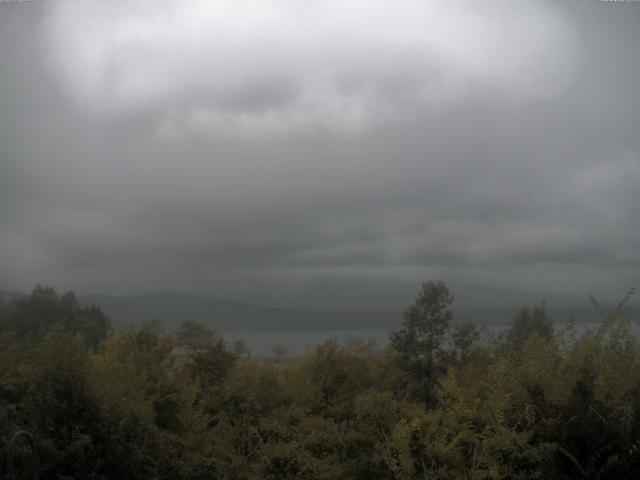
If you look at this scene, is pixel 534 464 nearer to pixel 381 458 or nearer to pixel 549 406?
pixel 549 406

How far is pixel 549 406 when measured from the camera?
12250mm

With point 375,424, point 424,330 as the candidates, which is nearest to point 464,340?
point 424,330

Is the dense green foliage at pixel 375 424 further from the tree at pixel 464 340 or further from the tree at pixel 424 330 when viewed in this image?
the tree at pixel 464 340

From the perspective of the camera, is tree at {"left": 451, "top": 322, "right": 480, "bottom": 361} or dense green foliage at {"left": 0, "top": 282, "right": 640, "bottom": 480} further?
tree at {"left": 451, "top": 322, "right": 480, "bottom": 361}

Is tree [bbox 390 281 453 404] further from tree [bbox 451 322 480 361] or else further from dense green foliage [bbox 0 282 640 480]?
dense green foliage [bbox 0 282 640 480]

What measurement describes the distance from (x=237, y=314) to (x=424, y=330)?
6052 centimetres

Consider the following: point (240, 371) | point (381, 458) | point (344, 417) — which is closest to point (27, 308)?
point (240, 371)

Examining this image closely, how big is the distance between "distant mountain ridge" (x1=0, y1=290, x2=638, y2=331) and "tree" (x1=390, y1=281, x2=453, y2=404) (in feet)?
3.12

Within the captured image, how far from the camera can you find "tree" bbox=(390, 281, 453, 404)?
26609 millimetres

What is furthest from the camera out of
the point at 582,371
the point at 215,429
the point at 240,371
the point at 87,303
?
the point at 87,303

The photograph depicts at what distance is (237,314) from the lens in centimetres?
8500

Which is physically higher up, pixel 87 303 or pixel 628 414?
pixel 87 303

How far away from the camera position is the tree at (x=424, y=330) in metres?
26.6

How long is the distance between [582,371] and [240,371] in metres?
14.7
